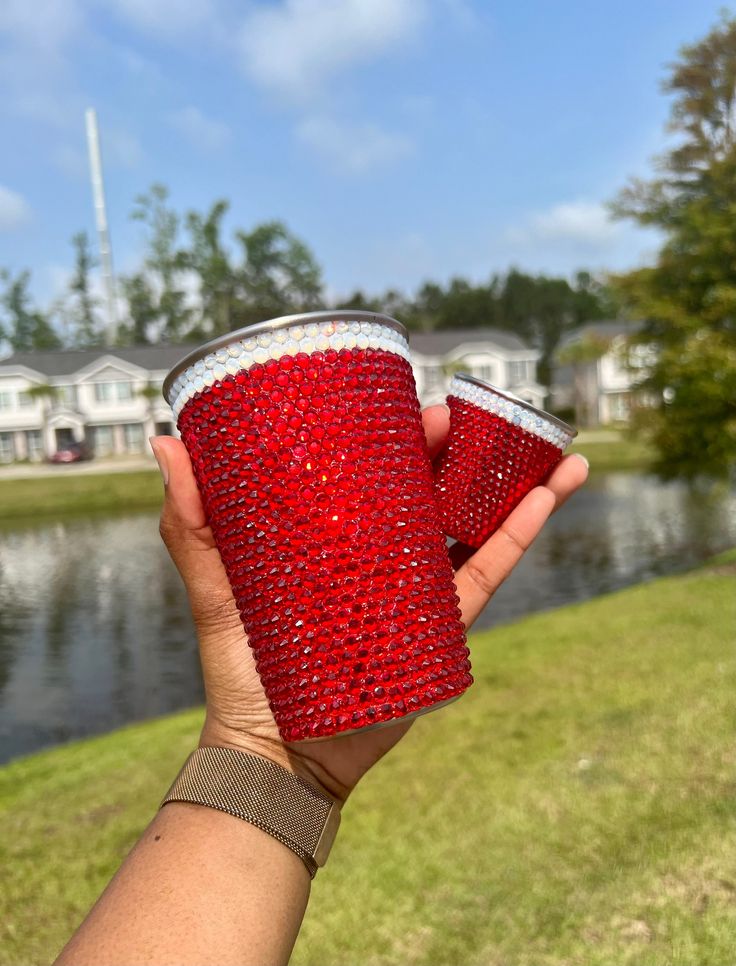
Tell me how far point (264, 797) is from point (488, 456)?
70 centimetres

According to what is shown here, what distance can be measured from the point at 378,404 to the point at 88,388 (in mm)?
40147

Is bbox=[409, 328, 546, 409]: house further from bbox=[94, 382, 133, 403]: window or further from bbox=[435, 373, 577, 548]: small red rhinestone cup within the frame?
bbox=[435, 373, 577, 548]: small red rhinestone cup

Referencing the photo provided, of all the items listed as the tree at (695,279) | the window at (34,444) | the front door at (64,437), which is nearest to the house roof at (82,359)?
the front door at (64,437)

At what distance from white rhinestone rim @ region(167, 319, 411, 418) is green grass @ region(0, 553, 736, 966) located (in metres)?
2.29

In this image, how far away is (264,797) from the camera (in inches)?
46.6

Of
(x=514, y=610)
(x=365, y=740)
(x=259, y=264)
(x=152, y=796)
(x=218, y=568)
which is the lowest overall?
(x=514, y=610)

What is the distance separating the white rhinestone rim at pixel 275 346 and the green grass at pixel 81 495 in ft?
70.8

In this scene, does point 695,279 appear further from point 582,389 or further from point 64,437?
point 582,389

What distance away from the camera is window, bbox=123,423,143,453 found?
39.1 metres

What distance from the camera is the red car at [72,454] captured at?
3366cm

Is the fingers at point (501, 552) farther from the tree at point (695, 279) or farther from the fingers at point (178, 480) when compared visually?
the tree at point (695, 279)

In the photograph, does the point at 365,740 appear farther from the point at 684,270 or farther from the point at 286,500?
the point at 684,270

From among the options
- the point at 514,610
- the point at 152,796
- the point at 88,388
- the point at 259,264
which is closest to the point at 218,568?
the point at 152,796

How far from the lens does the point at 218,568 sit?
1.34 m
